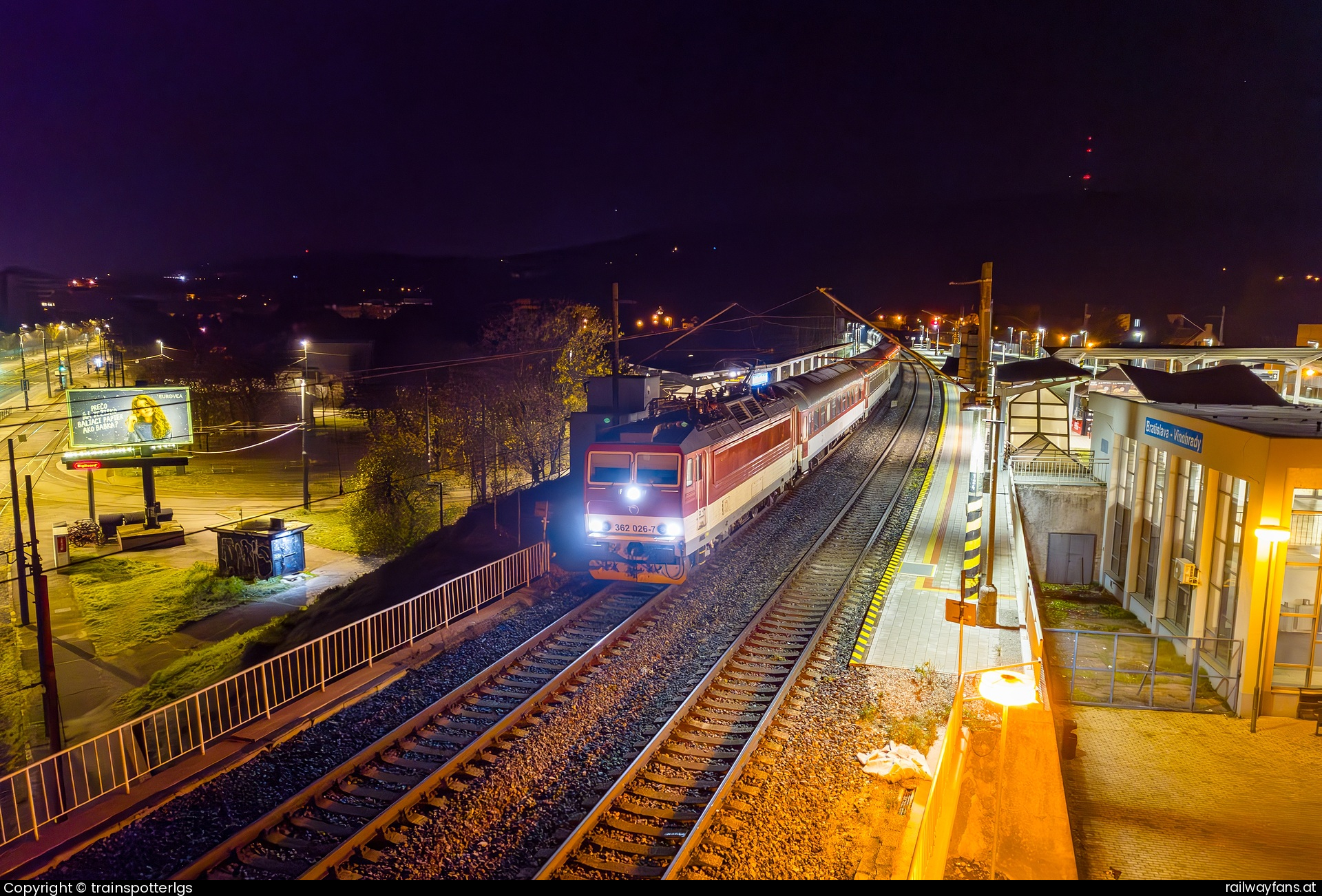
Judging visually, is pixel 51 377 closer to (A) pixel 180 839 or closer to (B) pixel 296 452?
(B) pixel 296 452

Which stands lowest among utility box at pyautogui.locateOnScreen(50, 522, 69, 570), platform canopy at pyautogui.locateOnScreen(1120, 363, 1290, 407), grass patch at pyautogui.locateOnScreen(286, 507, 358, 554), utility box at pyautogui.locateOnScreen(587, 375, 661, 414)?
grass patch at pyautogui.locateOnScreen(286, 507, 358, 554)

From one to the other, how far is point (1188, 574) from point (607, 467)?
1006 centimetres

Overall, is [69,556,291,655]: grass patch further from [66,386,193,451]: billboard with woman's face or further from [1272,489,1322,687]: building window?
[1272,489,1322,687]: building window

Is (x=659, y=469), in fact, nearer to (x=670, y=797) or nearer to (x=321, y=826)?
(x=670, y=797)

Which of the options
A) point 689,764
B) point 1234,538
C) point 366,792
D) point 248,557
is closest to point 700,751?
point 689,764

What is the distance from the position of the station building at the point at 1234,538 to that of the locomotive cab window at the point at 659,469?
8378mm

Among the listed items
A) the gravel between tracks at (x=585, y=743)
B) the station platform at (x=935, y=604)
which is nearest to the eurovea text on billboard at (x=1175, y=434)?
the station platform at (x=935, y=604)

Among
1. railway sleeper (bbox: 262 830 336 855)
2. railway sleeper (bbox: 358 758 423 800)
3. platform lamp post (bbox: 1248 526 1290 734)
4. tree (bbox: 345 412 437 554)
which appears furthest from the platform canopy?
tree (bbox: 345 412 437 554)

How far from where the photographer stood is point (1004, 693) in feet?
34.6

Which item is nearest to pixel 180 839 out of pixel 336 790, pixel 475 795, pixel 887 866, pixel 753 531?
pixel 336 790

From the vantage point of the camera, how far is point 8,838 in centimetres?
738

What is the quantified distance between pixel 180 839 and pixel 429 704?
326 cm

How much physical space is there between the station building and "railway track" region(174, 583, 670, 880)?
8.74m

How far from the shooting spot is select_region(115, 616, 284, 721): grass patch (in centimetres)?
1809
